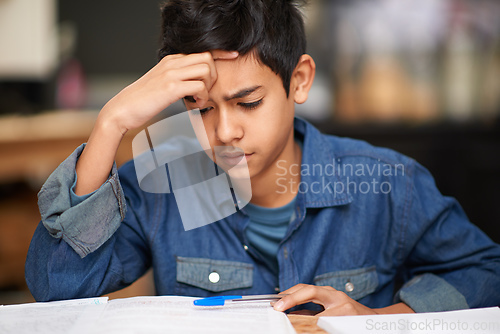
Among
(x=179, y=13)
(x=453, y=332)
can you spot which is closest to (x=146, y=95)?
(x=179, y=13)

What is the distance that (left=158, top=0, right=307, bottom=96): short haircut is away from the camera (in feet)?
2.73

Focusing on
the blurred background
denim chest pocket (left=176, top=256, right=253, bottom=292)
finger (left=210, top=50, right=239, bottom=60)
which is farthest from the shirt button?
the blurred background

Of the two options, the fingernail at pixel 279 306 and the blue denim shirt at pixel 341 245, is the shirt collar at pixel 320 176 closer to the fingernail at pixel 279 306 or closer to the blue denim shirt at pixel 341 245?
the blue denim shirt at pixel 341 245

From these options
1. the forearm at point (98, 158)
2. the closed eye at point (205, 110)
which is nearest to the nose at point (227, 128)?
the closed eye at point (205, 110)

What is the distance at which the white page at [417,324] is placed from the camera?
60 cm

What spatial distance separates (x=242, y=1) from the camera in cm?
87

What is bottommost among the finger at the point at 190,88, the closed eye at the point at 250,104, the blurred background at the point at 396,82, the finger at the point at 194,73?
the blurred background at the point at 396,82

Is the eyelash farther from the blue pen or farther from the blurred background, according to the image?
the blurred background

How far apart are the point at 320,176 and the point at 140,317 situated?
489mm

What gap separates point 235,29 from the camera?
2.77 feet

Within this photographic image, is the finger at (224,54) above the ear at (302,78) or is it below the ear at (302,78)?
above

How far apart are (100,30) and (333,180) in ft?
8.23

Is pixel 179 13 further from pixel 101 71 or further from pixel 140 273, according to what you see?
pixel 101 71

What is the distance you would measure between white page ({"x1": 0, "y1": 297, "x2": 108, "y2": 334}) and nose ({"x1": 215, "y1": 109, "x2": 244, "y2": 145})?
30 cm
